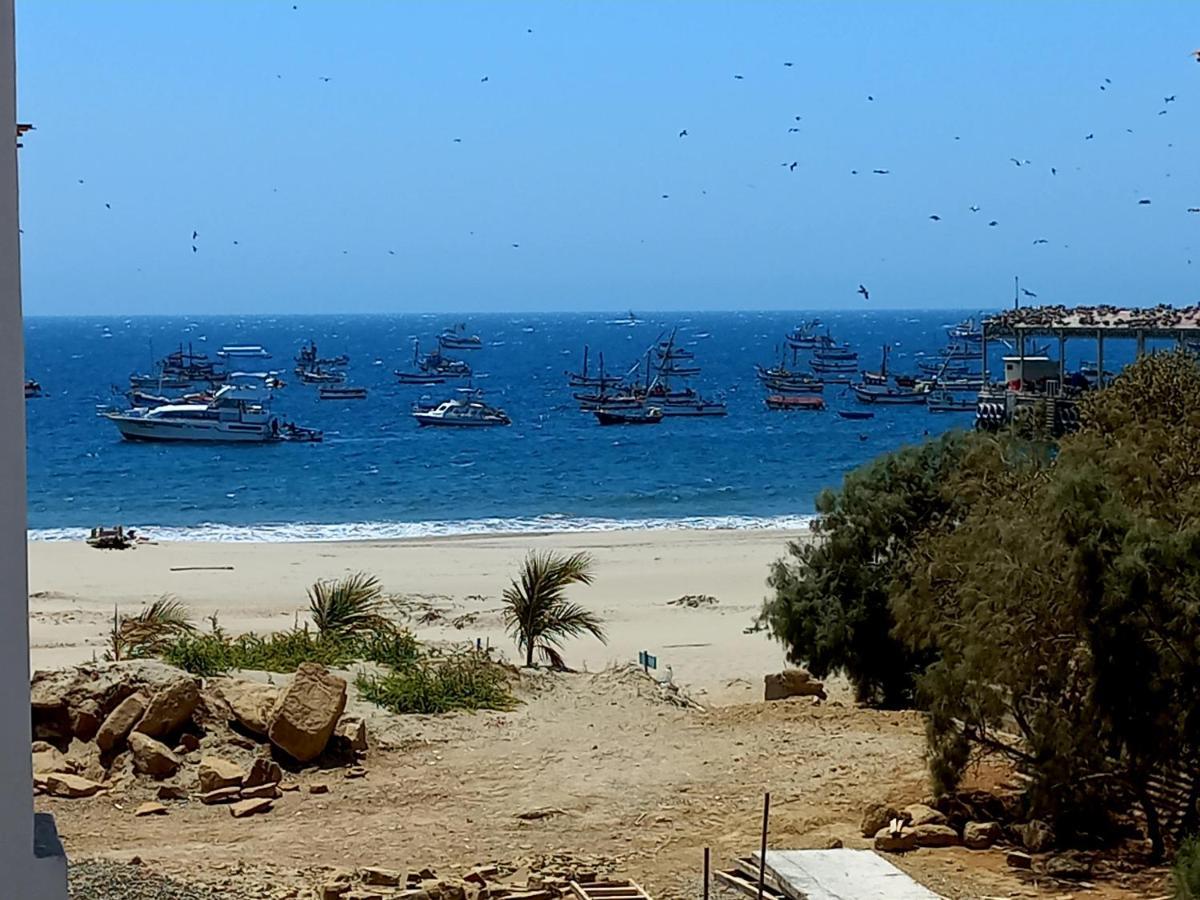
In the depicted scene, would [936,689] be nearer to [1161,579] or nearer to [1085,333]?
[1161,579]

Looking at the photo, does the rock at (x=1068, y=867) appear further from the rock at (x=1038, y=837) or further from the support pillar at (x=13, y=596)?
the support pillar at (x=13, y=596)

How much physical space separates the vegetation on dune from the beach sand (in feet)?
22.9

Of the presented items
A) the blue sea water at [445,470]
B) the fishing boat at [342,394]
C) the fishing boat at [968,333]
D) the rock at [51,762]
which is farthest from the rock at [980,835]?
the fishing boat at [342,394]

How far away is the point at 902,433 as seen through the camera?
88062mm

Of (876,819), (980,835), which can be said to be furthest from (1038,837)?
(876,819)

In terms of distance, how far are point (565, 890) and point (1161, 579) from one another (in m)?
4.43

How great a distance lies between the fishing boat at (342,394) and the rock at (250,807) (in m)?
94.9

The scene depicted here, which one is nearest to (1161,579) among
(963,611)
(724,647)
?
(963,611)

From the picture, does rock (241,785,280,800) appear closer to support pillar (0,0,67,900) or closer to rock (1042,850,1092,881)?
rock (1042,850,1092,881)

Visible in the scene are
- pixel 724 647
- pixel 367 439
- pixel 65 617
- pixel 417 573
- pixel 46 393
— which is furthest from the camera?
pixel 46 393

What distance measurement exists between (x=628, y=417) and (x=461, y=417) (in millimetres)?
9531

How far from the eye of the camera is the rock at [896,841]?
11492mm

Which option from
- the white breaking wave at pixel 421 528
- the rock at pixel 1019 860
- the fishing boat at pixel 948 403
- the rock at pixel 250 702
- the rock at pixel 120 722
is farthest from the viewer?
the fishing boat at pixel 948 403

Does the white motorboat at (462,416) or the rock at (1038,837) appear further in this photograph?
the white motorboat at (462,416)
